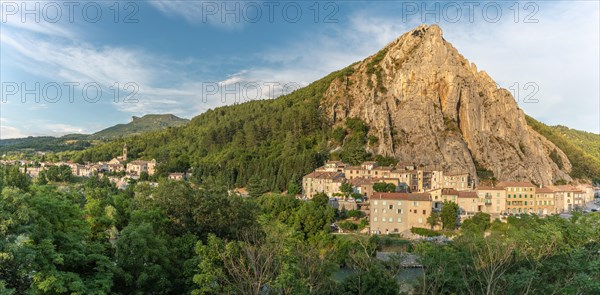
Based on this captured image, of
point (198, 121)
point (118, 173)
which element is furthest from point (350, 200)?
point (198, 121)

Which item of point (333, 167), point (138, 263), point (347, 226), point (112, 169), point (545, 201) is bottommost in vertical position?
point (347, 226)

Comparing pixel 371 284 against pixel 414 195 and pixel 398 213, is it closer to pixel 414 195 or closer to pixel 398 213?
pixel 398 213

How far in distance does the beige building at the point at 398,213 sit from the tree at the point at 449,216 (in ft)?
6.40

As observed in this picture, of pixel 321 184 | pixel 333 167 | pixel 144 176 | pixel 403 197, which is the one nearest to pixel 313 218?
pixel 403 197

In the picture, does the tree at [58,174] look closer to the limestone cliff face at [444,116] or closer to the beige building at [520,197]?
the limestone cliff face at [444,116]

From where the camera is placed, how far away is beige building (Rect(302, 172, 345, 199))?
64375mm

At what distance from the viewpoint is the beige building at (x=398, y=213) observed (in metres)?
49.6

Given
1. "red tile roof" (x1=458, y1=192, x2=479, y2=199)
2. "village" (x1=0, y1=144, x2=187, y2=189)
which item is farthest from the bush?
"village" (x1=0, y1=144, x2=187, y2=189)

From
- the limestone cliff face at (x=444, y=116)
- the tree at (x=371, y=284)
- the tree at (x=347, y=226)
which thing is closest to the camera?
the tree at (x=371, y=284)

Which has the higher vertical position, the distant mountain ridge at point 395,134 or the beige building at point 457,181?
the distant mountain ridge at point 395,134

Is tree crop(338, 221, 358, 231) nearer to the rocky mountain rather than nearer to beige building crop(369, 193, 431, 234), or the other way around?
beige building crop(369, 193, 431, 234)

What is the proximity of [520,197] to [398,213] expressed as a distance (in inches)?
911

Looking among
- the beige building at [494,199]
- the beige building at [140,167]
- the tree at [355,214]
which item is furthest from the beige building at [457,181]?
the beige building at [140,167]

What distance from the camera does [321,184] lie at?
2579 inches
